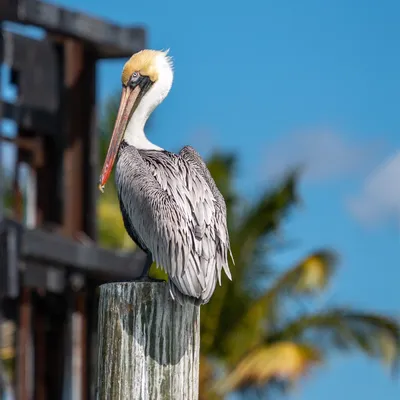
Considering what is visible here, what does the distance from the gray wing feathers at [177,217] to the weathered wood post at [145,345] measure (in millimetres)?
120

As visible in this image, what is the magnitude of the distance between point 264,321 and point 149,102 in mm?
12263

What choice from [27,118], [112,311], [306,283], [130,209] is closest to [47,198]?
→ [27,118]

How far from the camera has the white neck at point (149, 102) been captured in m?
6.39

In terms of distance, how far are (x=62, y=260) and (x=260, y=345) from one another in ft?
16.8

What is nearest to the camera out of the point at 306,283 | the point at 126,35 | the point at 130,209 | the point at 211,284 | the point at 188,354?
the point at 188,354

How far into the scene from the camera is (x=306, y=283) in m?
18.3

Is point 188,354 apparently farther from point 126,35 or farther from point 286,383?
point 286,383

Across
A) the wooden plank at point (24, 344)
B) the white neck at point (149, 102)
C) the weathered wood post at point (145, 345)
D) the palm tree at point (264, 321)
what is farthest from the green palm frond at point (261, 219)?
the weathered wood post at point (145, 345)

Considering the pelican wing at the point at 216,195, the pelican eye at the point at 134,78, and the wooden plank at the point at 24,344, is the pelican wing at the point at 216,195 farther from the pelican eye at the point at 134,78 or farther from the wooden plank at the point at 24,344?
the wooden plank at the point at 24,344

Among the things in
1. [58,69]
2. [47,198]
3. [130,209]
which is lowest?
[130,209]

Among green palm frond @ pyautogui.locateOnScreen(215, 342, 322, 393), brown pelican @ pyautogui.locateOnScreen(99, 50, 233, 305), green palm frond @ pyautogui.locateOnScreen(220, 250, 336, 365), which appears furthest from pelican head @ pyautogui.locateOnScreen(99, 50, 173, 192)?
green palm frond @ pyautogui.locateOnScreen(220, 250, 336, 365)

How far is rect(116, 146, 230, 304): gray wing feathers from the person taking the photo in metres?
5.21

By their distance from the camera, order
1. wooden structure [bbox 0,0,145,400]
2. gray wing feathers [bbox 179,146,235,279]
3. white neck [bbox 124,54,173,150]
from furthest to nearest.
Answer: wooden structure [bbox 0,0,145,400] < white neck [bbox 124,54,173,150] < gray wing feathers [bbox 179,146,235,279]

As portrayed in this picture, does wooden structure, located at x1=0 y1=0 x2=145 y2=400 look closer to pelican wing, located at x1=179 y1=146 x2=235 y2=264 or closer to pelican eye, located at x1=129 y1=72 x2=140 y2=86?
pelican eye, located at x1=129 y1=72 x2=140 y2=86
